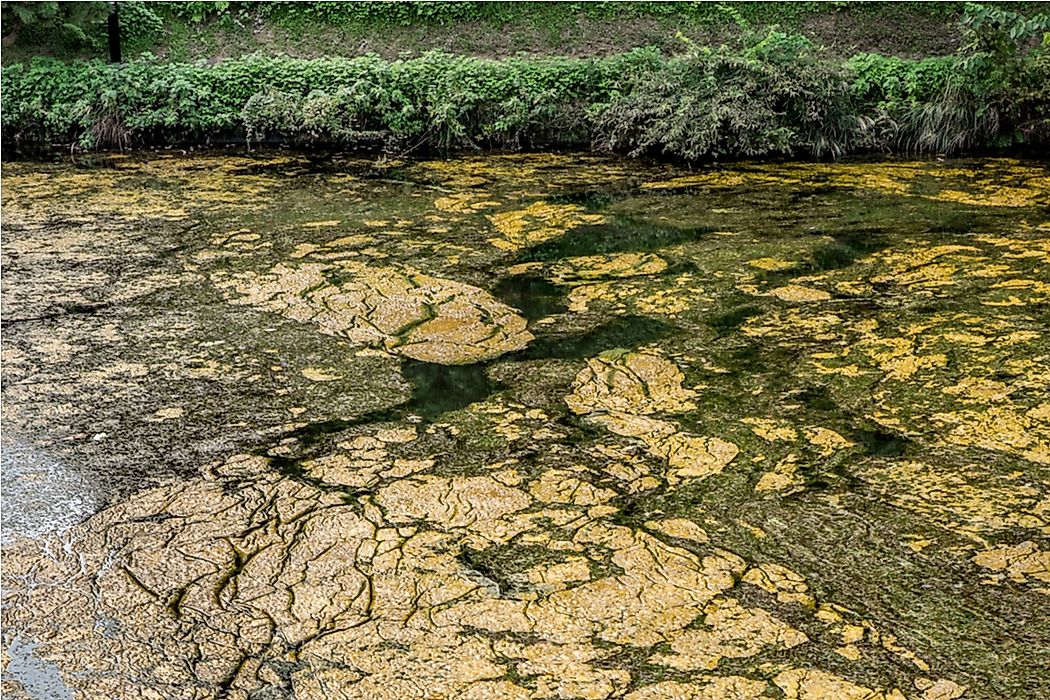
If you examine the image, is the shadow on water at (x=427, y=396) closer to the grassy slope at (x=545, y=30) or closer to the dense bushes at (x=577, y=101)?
the dense bushes at (x=577, y=101)

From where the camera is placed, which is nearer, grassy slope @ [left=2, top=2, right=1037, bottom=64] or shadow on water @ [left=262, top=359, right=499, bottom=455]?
shadow on water @ [left=262, top=359, right=499, bottom=455]

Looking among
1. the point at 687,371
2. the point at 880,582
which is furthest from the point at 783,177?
the point at 880,582

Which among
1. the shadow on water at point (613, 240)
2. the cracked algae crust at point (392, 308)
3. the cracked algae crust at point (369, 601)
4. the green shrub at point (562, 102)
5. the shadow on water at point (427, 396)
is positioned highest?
the green shrub at point (562, 102)

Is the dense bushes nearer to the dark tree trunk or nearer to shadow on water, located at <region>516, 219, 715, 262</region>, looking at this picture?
the dark tree trunk

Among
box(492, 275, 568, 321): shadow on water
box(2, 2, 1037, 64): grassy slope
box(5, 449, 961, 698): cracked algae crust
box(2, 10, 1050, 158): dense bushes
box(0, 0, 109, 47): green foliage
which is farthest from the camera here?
box(2, 2, 1037, 64): grassy slope

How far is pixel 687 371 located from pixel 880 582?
4.93 feet

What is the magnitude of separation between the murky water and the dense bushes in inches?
80.1

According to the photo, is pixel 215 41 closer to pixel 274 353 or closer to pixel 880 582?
pixel 274 353

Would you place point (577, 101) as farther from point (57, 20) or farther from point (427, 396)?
point (427, 396)

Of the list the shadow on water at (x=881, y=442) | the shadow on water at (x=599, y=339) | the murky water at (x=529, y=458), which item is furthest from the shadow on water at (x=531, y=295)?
the shadow on water at (x=881, y=442)

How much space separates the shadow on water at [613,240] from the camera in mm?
5859

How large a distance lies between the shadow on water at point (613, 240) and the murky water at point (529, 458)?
4 centimetres

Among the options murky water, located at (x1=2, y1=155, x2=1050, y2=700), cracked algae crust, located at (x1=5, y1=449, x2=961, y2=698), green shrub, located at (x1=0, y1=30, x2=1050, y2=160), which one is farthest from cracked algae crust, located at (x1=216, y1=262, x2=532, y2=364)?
green shrub, located at (x1=0, y1=30, x2=1050, y2=160)

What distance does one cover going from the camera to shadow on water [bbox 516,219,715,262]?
5.86 m
